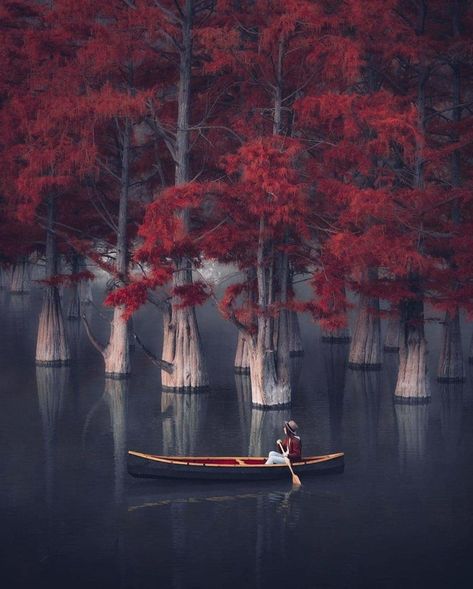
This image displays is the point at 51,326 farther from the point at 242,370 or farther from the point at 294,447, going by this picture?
the point at 294,447

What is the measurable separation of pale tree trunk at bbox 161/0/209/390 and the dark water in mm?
1114

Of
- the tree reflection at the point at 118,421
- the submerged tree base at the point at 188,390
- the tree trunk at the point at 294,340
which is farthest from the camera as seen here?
the tree trunk at the point at 294,340

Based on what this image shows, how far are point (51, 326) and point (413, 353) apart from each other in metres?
17.2

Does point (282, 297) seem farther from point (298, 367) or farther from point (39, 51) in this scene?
point (39, 51)

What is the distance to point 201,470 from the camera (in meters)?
31.8

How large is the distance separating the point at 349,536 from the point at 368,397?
1860 cm

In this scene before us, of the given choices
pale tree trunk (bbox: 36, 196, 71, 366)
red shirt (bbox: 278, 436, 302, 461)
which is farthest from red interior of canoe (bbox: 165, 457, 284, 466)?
pale tree trunk (bbox: 36, 196, 71, 366)

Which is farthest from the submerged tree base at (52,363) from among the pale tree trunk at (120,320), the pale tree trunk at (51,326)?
the pale tree trunk at (120,320)

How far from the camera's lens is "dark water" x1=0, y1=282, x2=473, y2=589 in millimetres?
24938

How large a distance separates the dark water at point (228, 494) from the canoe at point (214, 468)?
305 mm

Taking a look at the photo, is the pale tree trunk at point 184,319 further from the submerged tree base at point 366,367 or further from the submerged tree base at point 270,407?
the submerged tree base at point 366,367

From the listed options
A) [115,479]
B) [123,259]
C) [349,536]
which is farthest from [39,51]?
[349,536]

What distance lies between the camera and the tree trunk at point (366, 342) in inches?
2021

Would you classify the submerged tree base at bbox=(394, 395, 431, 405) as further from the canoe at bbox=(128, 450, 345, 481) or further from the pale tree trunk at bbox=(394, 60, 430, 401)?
the canoe at bbox=(128, 450, 345, 481)
